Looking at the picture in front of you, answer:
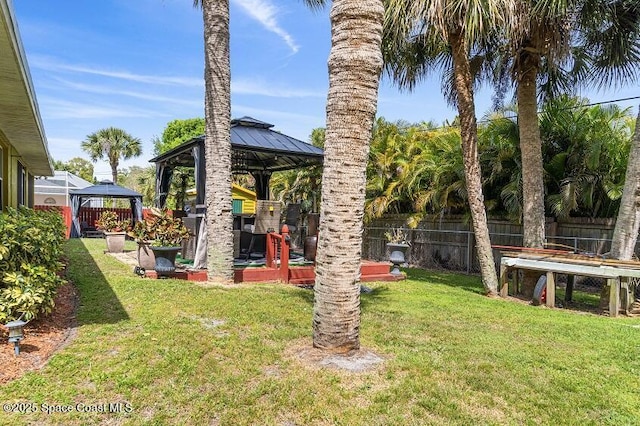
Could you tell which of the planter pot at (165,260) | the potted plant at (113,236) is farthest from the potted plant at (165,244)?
the potted plant at (113,236)

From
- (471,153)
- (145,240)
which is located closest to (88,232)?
A: (145,240)

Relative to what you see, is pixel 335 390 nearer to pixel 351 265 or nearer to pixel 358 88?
pixel 351 265

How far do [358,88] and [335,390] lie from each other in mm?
2578

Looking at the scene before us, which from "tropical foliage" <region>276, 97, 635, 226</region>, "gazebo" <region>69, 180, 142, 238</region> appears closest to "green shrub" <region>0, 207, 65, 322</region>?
"tropical foliage" <region>276, 97, 635, 226</region>

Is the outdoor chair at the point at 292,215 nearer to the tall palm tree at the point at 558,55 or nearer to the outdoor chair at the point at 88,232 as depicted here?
the tall palm tree at the point at 558,55

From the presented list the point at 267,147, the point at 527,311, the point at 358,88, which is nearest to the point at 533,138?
the point at 527,311

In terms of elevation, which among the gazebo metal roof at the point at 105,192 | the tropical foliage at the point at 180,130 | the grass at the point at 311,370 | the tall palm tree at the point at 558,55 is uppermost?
the tropical foliage at the point at 180,130

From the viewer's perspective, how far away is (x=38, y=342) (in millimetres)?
4156

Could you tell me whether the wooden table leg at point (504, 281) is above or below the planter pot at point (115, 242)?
below

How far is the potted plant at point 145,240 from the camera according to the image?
7798 mm

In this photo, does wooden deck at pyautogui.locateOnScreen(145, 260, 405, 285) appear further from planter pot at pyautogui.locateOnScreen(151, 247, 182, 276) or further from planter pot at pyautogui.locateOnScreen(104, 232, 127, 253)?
planter pot at pyautogui.locateOnScreen(104, 232, 127, 253)

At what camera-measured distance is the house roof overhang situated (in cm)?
366

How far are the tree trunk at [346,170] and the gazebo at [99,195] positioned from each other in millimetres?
17085

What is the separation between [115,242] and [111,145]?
24575mm
